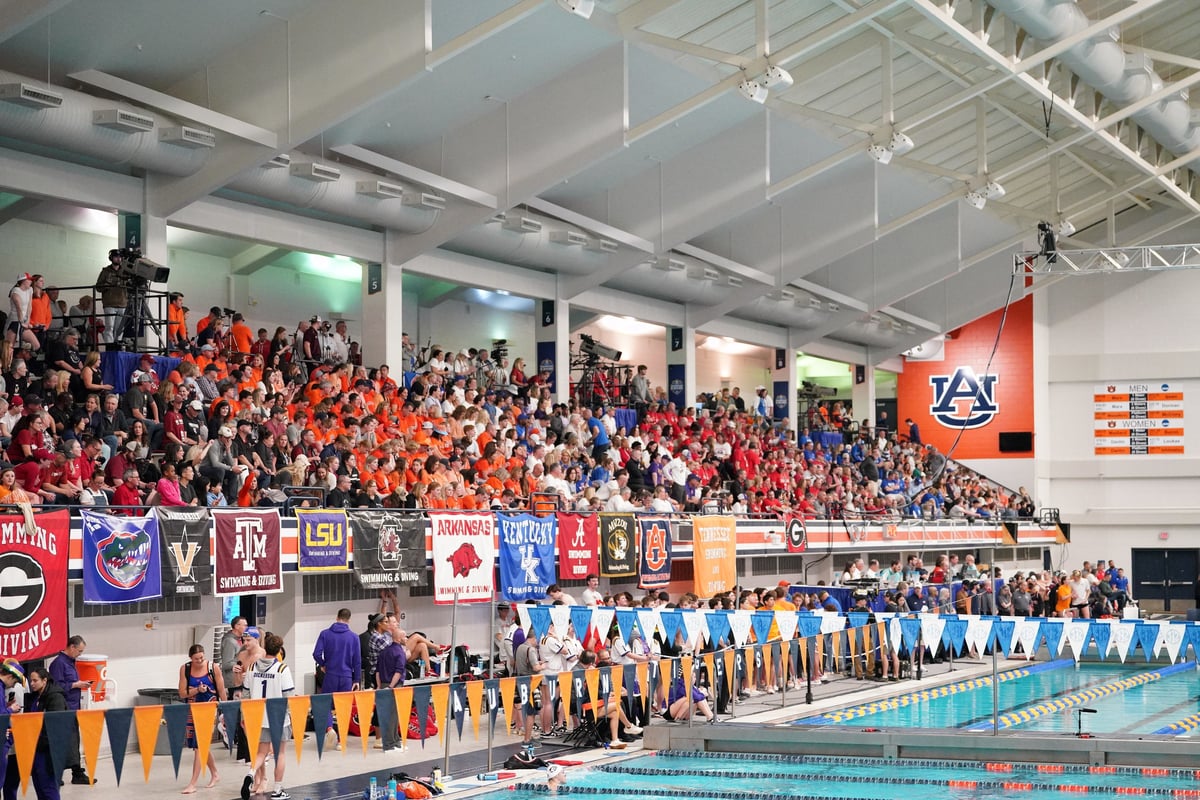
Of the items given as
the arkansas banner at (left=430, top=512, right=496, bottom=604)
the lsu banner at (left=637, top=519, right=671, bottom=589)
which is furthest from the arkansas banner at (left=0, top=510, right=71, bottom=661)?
the lsu banner at (left=637, top=519, right=671, bottom=589)

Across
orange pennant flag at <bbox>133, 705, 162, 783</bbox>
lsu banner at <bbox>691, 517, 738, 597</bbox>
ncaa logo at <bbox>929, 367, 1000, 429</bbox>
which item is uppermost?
ncaa logo at <bbox>929, 367, 1000, 429</bbox>

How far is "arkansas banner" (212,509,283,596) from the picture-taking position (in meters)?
14.5

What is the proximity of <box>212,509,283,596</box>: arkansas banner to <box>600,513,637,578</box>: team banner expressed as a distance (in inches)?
254

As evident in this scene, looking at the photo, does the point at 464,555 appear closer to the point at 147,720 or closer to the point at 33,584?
the point at 33,584

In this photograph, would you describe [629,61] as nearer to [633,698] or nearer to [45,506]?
[633,698]

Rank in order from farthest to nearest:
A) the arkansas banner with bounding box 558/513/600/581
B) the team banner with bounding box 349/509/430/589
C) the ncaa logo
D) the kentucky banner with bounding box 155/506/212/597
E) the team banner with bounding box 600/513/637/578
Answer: the ncaa logo → the team banner with bounding box 600/513/637/578 → the arkansas banner with bounding box 558/513/600/581 → the team banner with bounding box 349/509/430/589 → the kentucky banner with bounding box 155/506/212/597

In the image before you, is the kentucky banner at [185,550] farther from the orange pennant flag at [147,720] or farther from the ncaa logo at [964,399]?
the ncaa logo at [964,399]

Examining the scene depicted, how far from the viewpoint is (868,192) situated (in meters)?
32.3

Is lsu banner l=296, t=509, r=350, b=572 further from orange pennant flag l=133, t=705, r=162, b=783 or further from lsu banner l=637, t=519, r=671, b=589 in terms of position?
lsu banner l=637, t=519, r=671, b=589

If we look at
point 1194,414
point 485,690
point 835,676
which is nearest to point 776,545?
point 835,676

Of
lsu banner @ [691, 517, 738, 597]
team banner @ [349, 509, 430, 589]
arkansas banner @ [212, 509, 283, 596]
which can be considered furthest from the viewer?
lsu banner @ [691, 517, 738, 597]

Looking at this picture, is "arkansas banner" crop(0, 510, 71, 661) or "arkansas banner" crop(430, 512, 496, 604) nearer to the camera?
"arkansas banner" crop(0, 510, 71, 661)

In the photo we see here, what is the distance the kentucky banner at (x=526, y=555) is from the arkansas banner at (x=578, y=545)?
0.33 meters

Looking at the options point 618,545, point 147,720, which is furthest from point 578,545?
point 147,720
